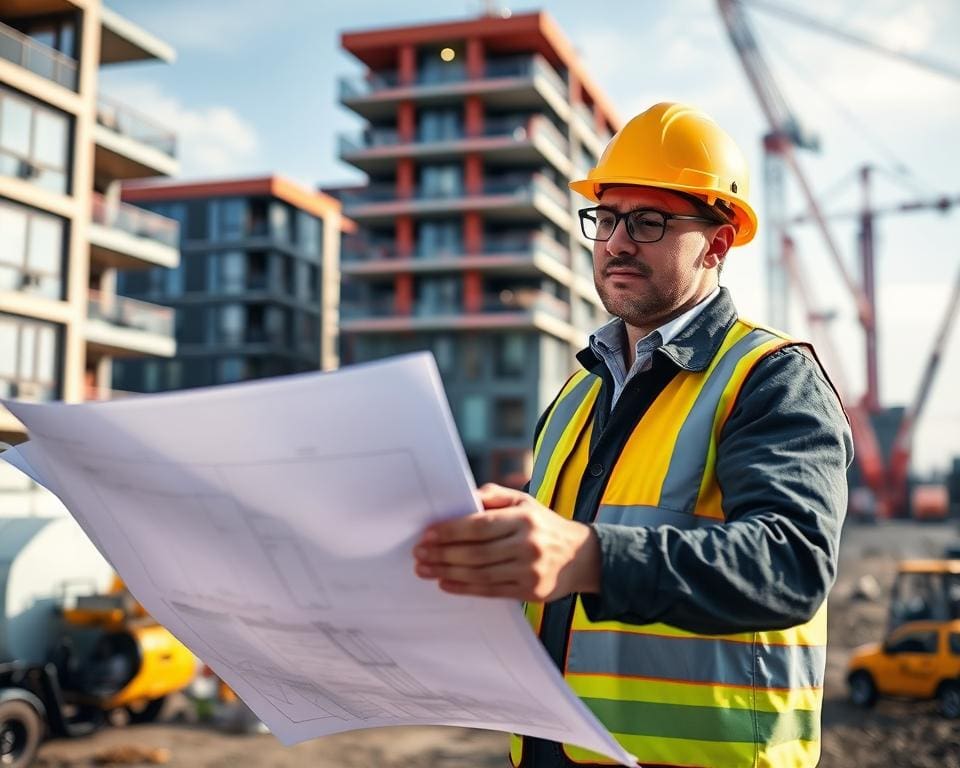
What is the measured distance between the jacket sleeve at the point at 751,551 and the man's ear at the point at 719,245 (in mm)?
568

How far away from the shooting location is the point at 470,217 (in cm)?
3806

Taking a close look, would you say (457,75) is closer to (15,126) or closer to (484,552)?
(15,126)

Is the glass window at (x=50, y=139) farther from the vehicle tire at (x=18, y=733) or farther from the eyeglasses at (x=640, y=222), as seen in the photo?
the eyeglasses at (x=640, y=222)

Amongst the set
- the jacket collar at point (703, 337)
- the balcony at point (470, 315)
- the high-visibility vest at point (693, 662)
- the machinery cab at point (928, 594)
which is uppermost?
the balcony at point (470, 315)

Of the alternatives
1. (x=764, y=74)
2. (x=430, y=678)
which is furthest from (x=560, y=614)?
(x=764, y=74)

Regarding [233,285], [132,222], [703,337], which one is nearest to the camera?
[703,337]

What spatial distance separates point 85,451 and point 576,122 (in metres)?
42.6

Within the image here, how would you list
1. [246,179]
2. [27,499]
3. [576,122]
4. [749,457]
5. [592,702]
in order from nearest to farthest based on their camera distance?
[749,457], [592,702], [27,499], [576,122], [246,179]

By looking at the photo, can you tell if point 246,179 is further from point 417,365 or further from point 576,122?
point 417,365

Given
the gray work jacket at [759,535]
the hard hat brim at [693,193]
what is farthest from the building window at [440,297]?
the gray work jacket at [759,535]

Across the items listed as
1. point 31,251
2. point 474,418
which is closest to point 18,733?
point 31,251

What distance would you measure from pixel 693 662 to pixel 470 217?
37.2m

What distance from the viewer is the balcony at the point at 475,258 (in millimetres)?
37156

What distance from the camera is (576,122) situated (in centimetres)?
4209
